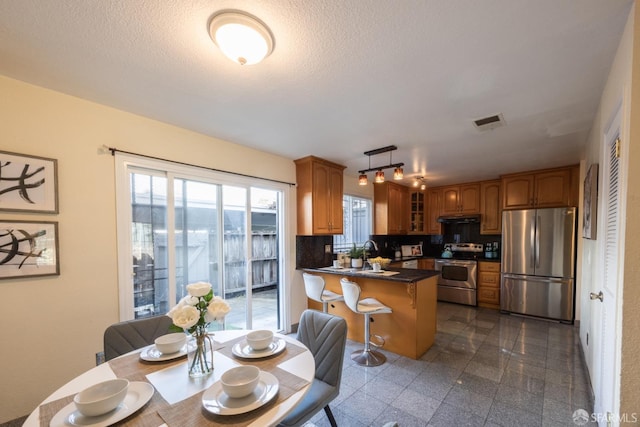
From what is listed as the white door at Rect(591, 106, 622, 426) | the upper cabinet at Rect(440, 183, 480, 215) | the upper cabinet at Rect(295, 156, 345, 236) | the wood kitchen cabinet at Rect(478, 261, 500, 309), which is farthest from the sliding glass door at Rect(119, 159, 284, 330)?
the upper cabinet at Rect(440, 183, 480, 215)

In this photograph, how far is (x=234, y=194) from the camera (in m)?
3.08

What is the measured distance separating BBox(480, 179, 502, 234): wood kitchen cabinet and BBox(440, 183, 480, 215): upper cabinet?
11 centimetres

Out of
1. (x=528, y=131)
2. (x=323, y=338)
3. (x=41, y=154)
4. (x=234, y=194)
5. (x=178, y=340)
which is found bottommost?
(x=323, y=338)

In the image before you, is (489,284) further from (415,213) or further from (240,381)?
(240,381)

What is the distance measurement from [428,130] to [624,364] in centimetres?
205

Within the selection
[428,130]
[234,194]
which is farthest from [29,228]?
[428,130]

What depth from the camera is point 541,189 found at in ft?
13.7

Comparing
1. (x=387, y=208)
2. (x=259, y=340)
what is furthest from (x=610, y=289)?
(x=387, y=208)

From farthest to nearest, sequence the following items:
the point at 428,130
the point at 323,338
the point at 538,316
Result: 1. the point at 538,316
2. the point at 428,130
3. the point at 323,338

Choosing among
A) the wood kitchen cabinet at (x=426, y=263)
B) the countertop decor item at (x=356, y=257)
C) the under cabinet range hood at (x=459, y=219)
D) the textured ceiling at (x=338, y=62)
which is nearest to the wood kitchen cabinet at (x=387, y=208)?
the wood kitchen cabinet at (x=426, y=263)

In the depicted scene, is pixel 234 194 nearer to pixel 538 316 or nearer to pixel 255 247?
pixel 255 247

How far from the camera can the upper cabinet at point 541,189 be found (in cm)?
397

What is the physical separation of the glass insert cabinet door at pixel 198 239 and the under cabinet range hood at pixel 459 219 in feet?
12.0

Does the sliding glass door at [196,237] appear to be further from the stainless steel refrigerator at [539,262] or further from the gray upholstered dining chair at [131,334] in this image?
the stainless steel refrigerator at [539,262]
